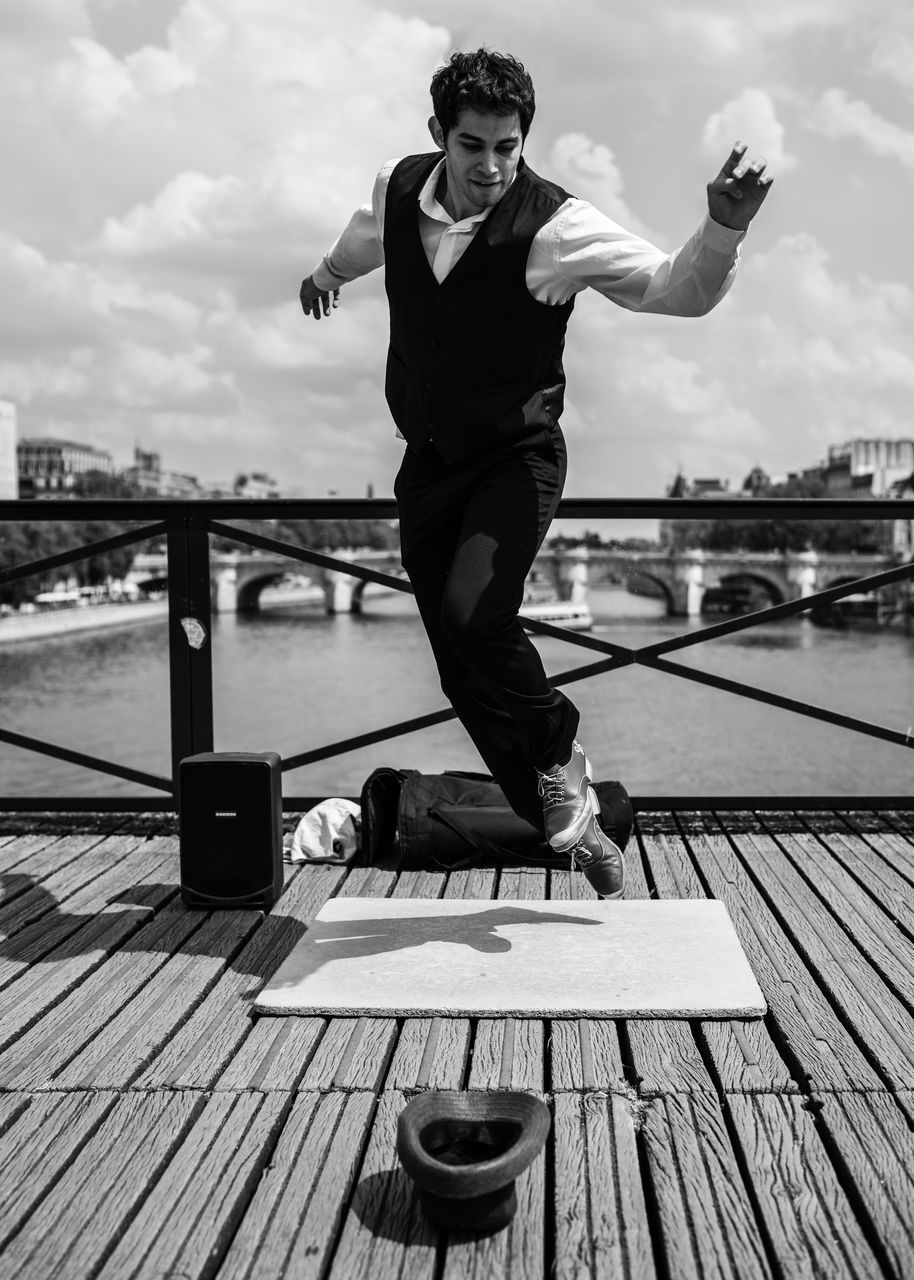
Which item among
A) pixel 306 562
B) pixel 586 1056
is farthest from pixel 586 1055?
pixel 306 562

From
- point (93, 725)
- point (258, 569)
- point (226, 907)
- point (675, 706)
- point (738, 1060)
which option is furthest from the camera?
point (258, 569)

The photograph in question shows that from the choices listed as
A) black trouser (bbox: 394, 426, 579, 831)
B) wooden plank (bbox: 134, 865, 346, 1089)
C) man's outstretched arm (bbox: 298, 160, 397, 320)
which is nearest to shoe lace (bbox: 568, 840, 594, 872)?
black trouser (bbox: 394, 426, 579, 831)

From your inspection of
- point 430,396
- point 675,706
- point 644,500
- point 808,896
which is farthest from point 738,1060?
point 675,706

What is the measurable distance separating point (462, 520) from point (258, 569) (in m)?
75.9

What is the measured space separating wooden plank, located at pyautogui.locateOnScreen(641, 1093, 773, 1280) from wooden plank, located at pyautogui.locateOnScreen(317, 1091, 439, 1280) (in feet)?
1.14

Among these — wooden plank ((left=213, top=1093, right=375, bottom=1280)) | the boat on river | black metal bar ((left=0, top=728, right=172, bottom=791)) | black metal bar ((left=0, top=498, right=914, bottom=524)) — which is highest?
black metal bar ((left=0, top=498, right=914, bottom=524))

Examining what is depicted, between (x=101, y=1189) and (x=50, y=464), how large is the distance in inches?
6562

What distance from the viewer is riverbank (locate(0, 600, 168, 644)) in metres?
70.8

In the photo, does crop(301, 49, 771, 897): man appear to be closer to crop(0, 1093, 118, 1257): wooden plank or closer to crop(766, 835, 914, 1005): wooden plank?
crop(766, 835, 914, 1005): wooden plank

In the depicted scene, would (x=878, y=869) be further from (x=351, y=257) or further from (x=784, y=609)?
(x=351, y=257)

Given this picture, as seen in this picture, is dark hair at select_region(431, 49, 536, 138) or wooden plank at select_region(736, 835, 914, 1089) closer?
wooden plank at select_region(736, 835, 914, 1089)

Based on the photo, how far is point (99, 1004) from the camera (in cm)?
277

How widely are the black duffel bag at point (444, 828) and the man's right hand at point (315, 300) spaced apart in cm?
147

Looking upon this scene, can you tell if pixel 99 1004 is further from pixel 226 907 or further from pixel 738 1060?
pixel 738 1060
